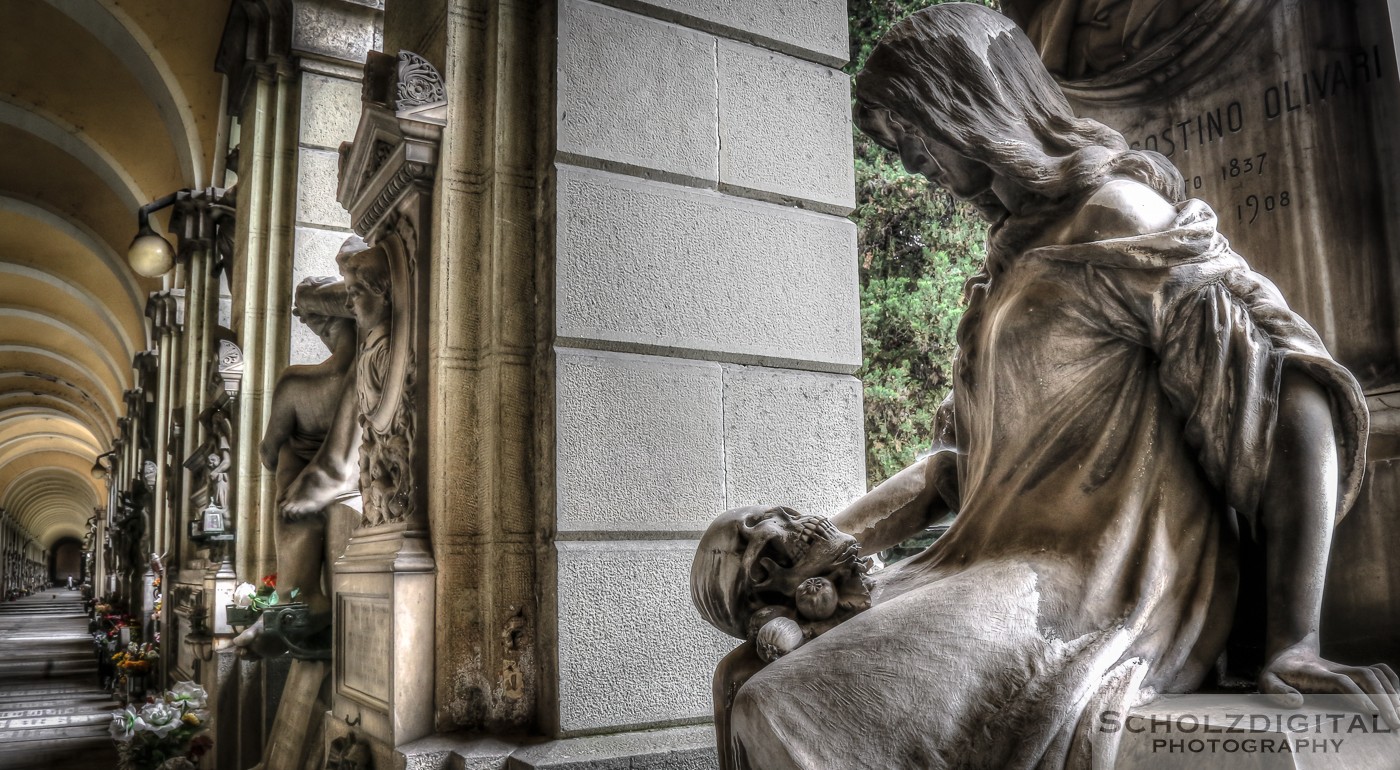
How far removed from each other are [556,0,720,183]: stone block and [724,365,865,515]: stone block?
0.84 meters

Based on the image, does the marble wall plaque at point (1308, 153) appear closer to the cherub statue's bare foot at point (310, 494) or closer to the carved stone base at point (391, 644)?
the carved stone base at point (391, 644)

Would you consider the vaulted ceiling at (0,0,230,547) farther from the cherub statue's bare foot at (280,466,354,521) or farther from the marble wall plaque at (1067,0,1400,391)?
the marble wall plaque at (1067,0,1400,391)

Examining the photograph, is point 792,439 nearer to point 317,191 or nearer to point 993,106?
point 993,106

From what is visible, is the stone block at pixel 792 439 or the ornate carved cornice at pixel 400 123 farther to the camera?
the stone block at pixel 792 439

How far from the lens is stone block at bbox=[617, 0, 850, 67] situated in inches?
157

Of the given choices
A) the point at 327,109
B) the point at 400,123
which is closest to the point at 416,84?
the point at 400,123

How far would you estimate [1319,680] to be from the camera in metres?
1.59

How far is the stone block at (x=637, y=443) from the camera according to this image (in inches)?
137

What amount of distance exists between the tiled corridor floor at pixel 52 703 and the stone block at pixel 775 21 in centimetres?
894

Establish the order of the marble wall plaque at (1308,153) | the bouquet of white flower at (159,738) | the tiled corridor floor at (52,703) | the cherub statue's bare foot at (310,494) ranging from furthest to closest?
the tiled corridor floor at (52,703)
the bouquet of white flower at (159,738)
the cherub statue's bare foot at (310,494)
the marble wall plaque at (1308,153)

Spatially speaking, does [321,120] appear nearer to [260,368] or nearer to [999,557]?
[260,368]

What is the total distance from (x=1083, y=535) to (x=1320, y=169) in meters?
1.20

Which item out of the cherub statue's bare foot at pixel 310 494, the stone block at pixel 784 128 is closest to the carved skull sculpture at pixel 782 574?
the stone block at pixel 784 128

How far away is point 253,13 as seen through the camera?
27.2 feet
